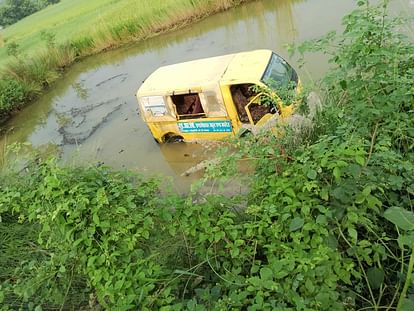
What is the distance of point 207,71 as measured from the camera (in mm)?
7555

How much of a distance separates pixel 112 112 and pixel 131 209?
31.8ft

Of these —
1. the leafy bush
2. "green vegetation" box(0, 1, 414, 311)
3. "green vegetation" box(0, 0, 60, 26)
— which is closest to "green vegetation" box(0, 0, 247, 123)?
the leafy bush

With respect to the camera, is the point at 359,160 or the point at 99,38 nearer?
the point at 359,160

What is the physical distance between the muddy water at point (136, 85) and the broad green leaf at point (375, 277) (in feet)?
18.4

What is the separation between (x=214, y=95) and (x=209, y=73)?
0.56 meters

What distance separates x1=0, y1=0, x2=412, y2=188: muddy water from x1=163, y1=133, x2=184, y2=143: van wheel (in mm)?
119

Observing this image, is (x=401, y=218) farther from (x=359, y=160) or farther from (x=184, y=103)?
(x=184, y=103)

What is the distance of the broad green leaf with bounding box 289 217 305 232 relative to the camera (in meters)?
2.34

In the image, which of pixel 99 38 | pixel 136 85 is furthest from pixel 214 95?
pixel 99 38

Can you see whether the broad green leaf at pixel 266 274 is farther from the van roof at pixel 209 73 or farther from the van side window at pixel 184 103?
the van side window at pixel 184 103

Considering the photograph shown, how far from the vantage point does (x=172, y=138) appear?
8.76 meters

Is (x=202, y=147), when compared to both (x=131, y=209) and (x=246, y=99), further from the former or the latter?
(x=131, y=209)

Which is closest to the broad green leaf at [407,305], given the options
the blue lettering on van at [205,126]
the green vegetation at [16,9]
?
the blue lettering on van at [205,126]

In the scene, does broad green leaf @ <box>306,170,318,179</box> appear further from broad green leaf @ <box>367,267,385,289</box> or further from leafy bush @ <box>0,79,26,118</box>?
leafy bush @ <box>0,79,26,118</box>
